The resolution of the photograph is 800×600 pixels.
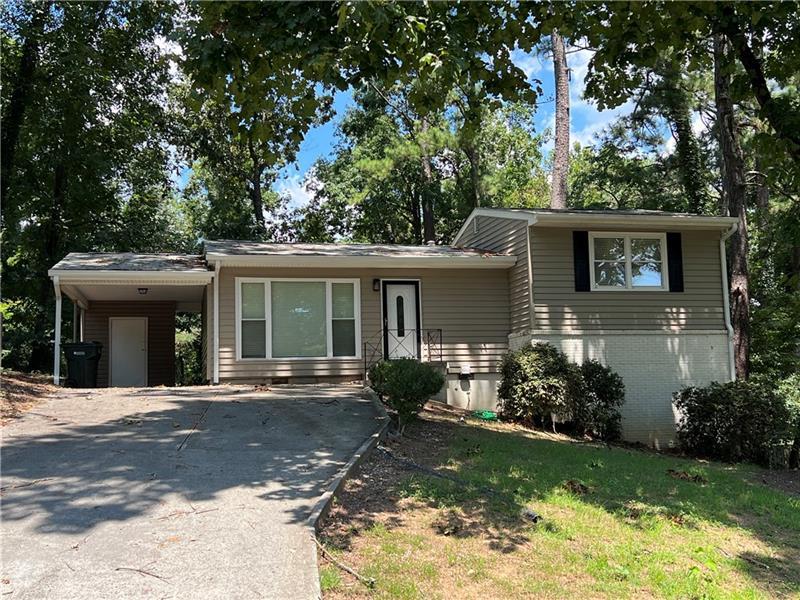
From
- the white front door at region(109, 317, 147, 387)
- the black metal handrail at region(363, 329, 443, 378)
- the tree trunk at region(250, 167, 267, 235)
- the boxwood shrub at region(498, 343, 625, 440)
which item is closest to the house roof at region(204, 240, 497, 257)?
the black metal handrail at region(363, 329, 443, 378)

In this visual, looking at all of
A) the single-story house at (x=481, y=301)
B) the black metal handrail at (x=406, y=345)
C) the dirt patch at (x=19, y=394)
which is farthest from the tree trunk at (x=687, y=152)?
the dirt patch at (x=19, y=394)

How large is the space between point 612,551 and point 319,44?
15.7 ft

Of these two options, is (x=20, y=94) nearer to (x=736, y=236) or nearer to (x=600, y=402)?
(x=600, y=402)

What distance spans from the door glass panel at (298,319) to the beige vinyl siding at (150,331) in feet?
17.7

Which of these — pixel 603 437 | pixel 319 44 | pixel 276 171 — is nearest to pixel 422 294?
pixel 603 437

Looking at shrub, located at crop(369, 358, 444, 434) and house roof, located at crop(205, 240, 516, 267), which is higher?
house roof, located at crop(205, 240, 516, 267)

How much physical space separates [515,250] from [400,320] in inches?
110

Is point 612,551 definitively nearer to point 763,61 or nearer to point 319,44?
point 319,44

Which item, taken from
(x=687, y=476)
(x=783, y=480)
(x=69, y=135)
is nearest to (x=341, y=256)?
(x=687, y=476)

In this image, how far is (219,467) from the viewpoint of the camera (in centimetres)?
591

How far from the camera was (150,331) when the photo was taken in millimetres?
16719

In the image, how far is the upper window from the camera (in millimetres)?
12711

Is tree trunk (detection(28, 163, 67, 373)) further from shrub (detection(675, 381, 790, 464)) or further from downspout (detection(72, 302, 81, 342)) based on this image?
shrub (detection(675, 381, 790, 464))

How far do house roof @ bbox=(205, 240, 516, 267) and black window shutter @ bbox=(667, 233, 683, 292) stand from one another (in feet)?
10.3
